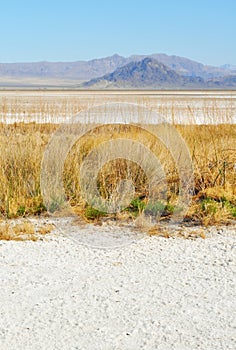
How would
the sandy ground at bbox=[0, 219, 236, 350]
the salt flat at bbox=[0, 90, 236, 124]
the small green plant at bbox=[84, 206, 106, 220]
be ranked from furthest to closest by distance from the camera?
the salt flat at bbox=[0, 90, 236, 124], the small green plant at bbox=[84, 206, 106, 220], the sandy ground at bbox=[0, 219, 236, 350]

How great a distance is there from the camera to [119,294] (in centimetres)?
511

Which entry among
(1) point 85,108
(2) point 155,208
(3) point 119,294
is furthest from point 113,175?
(1) point 85,108

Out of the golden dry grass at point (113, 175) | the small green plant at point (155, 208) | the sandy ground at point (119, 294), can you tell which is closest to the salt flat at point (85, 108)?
the golden dry grass at point (113, 175)

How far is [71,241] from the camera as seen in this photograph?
6773 mm

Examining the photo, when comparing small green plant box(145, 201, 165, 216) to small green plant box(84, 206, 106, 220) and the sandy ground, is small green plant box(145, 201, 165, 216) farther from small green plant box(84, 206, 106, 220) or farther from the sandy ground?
the sandy ground

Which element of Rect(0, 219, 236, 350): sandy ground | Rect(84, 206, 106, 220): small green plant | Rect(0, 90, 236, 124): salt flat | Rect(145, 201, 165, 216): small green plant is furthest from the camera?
Rect(0, 90, 236, 124): salt flat

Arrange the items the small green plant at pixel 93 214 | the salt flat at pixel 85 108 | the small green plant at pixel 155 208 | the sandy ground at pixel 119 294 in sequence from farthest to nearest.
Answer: the salt flat at pixel 85 108 < the small green plant at pixel 155 208 < the small green plant at pixel 93 214 < the sandy ground at pixel 119 294

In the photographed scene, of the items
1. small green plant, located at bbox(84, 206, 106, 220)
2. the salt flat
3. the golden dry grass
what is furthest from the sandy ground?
the salt flat

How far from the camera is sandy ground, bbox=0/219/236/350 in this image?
4281mm

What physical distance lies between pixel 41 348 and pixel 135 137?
256 inches

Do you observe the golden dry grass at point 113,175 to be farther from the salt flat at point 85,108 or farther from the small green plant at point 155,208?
the salt flat at point 85,108

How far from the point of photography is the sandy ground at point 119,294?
428cm

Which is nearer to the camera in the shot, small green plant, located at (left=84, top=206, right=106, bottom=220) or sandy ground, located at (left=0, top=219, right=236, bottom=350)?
sandy ground, located at (left=0, top=219, right=236, bottom=350)

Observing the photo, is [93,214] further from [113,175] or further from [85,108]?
[85,108]
